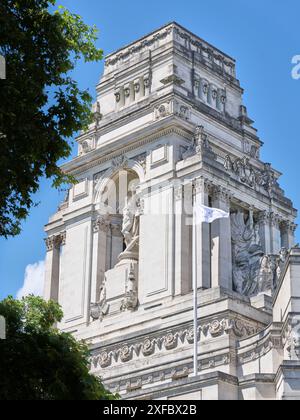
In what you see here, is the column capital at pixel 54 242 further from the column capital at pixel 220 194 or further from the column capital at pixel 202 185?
the column capital at pixel 220 194

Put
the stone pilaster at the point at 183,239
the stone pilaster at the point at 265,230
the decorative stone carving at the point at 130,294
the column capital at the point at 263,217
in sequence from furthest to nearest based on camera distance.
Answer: the column capital at the point at 263,217, the stone pilaster at the point at 265,230, the decorative stone carving at the point at 130,294, the stone pilaster at the point at 183,239

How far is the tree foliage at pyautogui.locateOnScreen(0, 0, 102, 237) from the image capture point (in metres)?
24.3

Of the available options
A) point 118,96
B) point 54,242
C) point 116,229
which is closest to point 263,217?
point 116,229

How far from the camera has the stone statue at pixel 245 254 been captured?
184ft

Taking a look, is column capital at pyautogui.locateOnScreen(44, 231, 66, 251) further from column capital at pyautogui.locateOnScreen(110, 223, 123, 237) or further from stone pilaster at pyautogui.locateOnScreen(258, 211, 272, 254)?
stone pilaster at pyautogui.locateOnScreen(258, 211, 272, 254)

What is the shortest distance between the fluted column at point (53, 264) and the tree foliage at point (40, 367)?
111 feet

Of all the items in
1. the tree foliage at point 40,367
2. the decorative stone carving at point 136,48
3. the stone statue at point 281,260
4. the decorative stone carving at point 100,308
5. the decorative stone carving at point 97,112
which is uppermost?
the decorative stone carving at point 136,48

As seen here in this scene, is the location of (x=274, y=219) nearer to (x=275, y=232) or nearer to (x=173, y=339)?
(x=275, y=232)

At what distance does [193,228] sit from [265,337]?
37.7 ft

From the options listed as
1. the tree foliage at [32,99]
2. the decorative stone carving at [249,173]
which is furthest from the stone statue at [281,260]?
the tree foliage at [32,99]

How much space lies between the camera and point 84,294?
199 feet

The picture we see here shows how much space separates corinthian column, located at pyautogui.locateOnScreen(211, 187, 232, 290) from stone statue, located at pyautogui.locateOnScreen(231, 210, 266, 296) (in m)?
0.93

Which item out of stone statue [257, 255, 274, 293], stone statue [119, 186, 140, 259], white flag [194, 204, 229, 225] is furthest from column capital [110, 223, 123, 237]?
white flag [194, 204, 229, 225]

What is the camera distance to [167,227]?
56.9 meters
